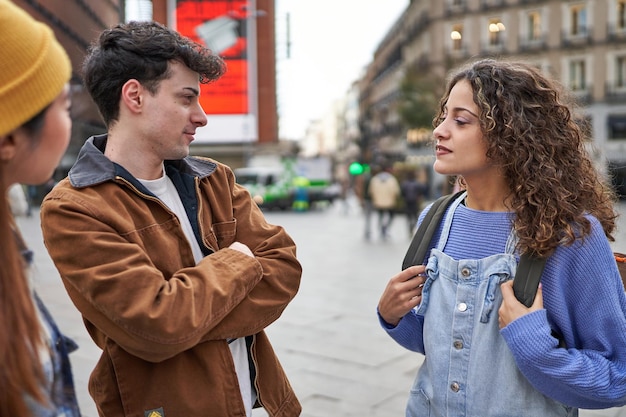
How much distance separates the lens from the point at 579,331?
5.81 feet

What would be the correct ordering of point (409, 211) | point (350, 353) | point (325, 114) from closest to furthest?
1. point (350, 353)
2. point (409, 211)
3. point (325, 114)

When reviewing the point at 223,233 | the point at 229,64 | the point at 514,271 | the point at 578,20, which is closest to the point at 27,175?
the point at 223,233

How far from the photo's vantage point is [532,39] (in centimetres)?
4066

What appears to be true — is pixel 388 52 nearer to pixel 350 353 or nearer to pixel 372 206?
pixel 372 206

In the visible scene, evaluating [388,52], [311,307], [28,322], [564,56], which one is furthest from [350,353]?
[388,52]

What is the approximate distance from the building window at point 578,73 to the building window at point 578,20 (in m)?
1.69

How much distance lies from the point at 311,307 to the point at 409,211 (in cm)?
822

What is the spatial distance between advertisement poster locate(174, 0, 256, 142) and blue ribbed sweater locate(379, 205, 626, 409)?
118ft

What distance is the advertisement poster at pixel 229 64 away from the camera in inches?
1465

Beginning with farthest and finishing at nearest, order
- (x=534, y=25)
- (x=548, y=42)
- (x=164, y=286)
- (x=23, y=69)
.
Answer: (x=534, y=25), (x=548, y=42), (x=164, y=286), (x=23, y=69)

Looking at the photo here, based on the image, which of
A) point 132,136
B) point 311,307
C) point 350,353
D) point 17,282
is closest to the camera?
point 17,282

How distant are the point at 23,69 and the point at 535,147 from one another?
1.36 meters

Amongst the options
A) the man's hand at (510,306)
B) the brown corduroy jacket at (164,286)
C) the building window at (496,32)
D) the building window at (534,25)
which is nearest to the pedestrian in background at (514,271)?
the man's hand at (510,306)

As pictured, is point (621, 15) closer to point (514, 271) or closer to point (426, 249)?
point (426, 249)
